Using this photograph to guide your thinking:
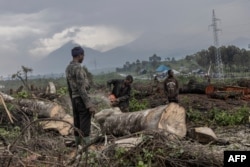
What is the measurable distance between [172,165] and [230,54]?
5554cm

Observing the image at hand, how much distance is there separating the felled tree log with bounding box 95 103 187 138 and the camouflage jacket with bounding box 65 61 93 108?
964mm

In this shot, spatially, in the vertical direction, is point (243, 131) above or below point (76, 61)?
below

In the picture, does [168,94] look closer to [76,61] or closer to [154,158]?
[76,61]

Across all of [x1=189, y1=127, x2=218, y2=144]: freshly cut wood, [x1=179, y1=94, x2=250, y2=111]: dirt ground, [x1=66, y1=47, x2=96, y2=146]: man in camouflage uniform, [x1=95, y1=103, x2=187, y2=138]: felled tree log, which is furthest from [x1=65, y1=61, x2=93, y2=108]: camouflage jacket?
[x1=179, y1=94, x2=250, y2=111]: dirt ground

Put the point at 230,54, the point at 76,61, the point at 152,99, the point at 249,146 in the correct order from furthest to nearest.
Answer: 1. the point at 230,54
2. the point at 152,99
3. the point at 249,146
4. the point at 76,61

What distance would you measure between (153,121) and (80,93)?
66.6 inches

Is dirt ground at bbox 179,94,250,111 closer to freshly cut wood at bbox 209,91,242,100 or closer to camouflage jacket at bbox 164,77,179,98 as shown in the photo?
freshly cut wood at bbox 209,91,242,100

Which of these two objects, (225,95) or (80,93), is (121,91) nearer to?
(80,93)

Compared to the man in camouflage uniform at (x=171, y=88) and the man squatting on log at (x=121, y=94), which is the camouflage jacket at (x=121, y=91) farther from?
the man in camouflage uniform at (x=171, y=88)

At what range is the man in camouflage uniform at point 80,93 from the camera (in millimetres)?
8219

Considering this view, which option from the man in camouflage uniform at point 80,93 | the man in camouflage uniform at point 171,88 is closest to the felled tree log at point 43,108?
the man in camouflage uniform at point 171,88

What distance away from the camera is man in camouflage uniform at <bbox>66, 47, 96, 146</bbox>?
8.22 metres

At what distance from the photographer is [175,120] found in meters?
9.41

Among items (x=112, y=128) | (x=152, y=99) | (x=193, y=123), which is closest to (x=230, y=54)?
(x=152, y=99)
